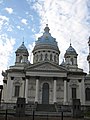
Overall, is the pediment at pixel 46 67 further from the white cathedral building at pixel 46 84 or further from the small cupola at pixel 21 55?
the small cupola at pixel 21 55

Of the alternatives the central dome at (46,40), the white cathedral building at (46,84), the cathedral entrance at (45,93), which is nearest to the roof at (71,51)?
the central dome at (46,40)

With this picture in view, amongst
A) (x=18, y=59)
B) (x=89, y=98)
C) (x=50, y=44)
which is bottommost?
(x=89, y=98)

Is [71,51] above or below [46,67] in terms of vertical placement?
above

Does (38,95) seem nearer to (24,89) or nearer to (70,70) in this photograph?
(24,89)

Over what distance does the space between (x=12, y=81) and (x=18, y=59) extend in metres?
7.01

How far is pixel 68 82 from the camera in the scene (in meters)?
45.9

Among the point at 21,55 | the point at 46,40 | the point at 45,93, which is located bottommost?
the point at 45,93

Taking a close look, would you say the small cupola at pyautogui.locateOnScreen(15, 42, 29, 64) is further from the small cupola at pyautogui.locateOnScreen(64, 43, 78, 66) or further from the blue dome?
the small cupola at pyautogui.locateOnScreen(64, 43, 78, 66)

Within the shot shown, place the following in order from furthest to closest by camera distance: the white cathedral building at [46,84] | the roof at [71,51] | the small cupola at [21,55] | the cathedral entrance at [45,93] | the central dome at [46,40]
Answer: the central dome at [46,40] → the roof at [71,51] → the small cupola at [21,55] → the cathedral entrance at [45,93] → the white cathedral building at [46,84]

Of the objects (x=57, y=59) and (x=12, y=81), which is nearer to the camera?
(x=12, y=81)

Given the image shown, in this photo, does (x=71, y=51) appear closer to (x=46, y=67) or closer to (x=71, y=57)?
(x=71, y=57)

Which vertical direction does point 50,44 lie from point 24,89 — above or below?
above

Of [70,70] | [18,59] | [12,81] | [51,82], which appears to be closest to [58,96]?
[51,82]

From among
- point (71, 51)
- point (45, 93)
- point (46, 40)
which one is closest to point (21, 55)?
point (46, 40)
